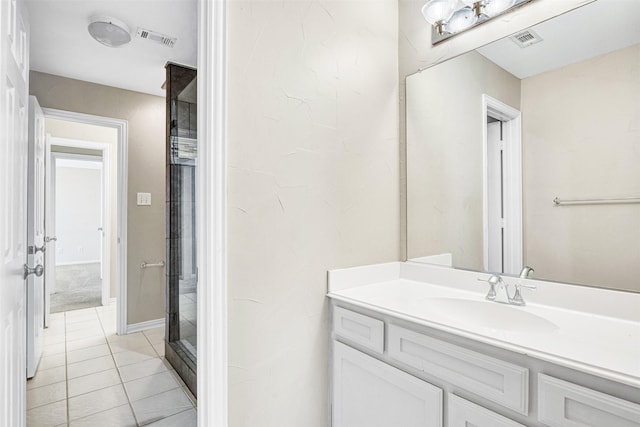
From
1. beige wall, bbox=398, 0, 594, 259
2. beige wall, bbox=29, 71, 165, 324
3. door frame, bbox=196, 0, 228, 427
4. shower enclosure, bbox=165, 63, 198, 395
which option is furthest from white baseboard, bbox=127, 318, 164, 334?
beige wall, bbox=398, 0, 594, 259

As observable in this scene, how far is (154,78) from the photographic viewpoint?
3037mm

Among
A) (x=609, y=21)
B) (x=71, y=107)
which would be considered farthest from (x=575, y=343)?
(x=71, y=107)

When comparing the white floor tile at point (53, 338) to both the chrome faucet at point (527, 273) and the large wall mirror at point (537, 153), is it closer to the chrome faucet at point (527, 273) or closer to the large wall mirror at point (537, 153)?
the large wall mirror at point (537, 153)

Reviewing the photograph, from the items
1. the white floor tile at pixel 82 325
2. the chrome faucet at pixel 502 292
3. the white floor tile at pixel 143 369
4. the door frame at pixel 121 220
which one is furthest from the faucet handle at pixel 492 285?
the white floor tile at pixel 82 325

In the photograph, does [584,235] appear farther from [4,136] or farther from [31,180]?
[31,180]

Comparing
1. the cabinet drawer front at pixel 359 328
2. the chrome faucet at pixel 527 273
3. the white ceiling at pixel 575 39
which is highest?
the white ceiling at pixel 575 39

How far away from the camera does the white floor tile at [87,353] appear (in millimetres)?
2602

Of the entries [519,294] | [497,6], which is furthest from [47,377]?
[497,6]

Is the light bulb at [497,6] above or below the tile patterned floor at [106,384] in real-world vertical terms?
above

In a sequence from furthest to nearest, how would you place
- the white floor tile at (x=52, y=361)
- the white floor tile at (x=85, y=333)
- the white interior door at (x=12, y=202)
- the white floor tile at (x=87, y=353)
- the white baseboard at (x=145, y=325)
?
the white baseboard at (x=145, y=325) < the white floor tile at (x=85, y=333) < the white floor tile at (x=87, y=353) < the white floor tile at (x=52, y=361) < the white interior door at (x=12, y=202)

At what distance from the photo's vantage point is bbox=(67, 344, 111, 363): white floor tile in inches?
102

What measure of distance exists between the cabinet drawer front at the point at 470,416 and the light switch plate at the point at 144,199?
10.6 ft

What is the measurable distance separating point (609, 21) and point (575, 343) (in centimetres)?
113

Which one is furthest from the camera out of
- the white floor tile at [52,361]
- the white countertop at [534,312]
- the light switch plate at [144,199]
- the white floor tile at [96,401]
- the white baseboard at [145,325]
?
the light switch plate at [144,199]
